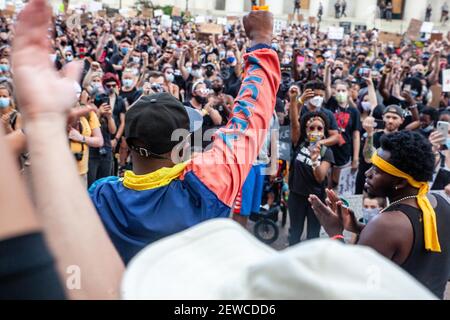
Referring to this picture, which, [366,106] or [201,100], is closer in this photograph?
[201,100]

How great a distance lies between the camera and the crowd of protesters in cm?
152

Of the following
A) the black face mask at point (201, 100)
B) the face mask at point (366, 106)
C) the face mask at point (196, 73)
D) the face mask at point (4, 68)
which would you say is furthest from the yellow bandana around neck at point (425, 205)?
the face mask at point (196, 73)

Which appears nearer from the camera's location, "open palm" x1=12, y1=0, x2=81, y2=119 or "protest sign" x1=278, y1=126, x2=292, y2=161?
"open palm" x1=12, y1=0, x2=81, y2=119

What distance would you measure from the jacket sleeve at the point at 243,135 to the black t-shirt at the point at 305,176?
3.02m

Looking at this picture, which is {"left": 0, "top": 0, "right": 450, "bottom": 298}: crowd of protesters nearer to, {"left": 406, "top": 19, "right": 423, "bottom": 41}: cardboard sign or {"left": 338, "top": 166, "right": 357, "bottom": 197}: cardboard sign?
{"left": 338, "top": 166, "right": 357, "bottom": 197}: cardboard sign

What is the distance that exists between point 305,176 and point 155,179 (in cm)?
324

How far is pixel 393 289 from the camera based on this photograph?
593mm

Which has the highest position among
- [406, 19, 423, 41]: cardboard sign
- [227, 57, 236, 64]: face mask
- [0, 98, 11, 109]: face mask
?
[406, 19, 423, 41]: cardboard sign

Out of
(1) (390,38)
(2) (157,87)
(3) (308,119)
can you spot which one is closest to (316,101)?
(3) (308,119)

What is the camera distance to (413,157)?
236cm

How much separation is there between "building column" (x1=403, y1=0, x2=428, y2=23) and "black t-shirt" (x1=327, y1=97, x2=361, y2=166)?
118 ft

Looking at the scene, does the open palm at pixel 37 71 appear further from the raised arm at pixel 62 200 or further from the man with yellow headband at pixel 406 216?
the man with yellow headband at pixel 406 216

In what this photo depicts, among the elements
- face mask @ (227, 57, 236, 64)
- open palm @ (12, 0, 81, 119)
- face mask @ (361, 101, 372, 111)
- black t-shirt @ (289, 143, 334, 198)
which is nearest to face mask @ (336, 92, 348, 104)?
face mask @ (361, 101, 372, 111)

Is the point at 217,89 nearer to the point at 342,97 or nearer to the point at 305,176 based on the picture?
the point at 342,97
